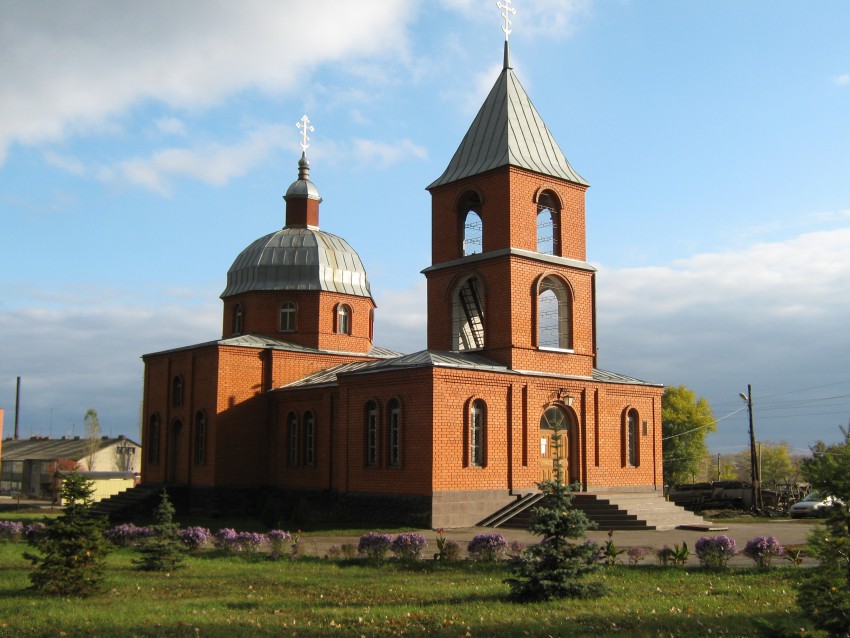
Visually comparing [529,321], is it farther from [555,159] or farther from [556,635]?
[556,635]

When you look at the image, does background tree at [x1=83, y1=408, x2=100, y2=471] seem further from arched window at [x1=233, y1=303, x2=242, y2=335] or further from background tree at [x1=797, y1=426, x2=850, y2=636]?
background tree at [x1=797, y1=426, x2=850, y2=636]

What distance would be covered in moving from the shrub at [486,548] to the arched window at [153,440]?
18832 mm

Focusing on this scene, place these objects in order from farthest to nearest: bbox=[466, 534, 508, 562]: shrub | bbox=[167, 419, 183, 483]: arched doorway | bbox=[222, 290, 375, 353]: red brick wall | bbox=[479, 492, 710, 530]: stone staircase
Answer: bbox=[222, 290, 375, 353]: red brick wall
bbox=[167, 419, 183, 483]: arched doorway
bbox=[479, 492, 710, 530]: stone staircase
bbox=[466, 534, 508, 562]: shrub

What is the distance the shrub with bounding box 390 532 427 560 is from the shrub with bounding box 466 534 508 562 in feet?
2.95

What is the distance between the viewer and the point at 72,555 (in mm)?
11781

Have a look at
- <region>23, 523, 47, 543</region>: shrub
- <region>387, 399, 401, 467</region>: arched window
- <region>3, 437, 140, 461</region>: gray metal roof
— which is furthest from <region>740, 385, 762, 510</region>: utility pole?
<region>3, 437, 140, 461</region>: gray metal roof

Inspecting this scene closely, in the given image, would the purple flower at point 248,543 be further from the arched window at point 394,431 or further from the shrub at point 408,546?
the arched window at point 394,431

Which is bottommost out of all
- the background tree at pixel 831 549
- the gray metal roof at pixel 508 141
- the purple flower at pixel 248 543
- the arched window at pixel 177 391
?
the purple flower at pixel 248 543

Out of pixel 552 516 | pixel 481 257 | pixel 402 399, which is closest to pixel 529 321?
pixel 481 257

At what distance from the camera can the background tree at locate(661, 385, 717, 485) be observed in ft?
184

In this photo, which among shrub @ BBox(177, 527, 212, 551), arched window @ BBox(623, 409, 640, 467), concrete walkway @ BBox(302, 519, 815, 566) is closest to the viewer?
shrub @ BBox(177, 527, 212, 551)

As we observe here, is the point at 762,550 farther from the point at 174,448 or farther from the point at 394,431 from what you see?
the point at 174,448

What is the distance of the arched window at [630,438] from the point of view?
27.0 metres

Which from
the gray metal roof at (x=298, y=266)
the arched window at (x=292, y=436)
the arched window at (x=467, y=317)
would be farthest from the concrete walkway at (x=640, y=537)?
the gray metal roof at (x=298, y=266)
